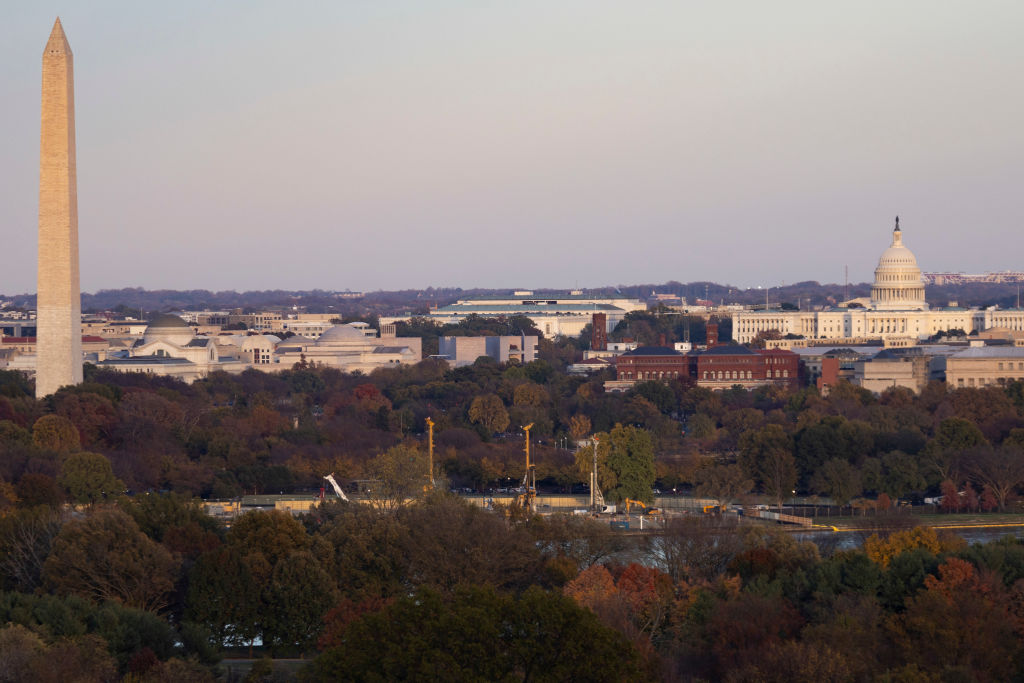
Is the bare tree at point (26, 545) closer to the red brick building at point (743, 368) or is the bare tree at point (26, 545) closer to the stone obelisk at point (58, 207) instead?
the stone obelisk at point (58, 207)

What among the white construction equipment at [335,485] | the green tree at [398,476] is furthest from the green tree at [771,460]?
the white construction equipment at [335,485]

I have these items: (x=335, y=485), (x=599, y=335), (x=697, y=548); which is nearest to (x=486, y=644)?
(x=697, y=548)

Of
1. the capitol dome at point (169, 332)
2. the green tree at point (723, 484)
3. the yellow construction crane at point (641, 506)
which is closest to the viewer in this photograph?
the yellow construction crane at point (641, 506)

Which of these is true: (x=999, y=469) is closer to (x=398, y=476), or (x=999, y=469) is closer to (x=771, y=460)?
(x=771, y=460)

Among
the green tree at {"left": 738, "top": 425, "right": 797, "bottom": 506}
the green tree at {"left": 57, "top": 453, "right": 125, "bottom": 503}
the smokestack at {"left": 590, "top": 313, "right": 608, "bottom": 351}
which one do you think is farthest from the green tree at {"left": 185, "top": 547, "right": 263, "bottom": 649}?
the smokestack at {"left": 590, "top": 313, "right": 608, "bottom": 351}

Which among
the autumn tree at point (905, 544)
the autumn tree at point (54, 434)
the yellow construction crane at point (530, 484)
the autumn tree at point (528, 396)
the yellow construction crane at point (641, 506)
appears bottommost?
the yellow construction crane at point (641, 506)

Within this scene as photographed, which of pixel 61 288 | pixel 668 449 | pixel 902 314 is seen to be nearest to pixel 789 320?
pixel 902 314

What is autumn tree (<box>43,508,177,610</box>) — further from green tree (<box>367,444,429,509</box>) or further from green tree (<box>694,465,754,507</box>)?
green tree (<box>694,465,754,507</box>)
